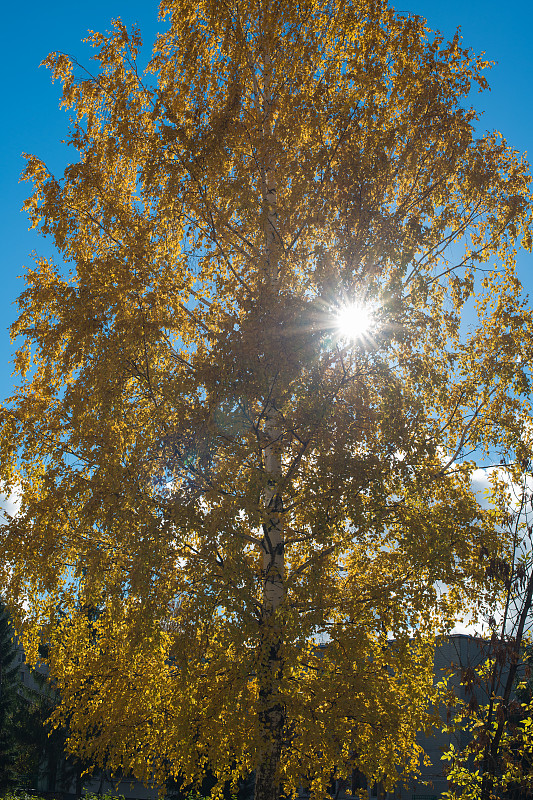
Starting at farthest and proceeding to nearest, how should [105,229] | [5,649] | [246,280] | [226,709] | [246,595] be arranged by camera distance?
1. [5,649]
2. [105,229]
3. [246,280]
4. [226,709]
5. [246,595]

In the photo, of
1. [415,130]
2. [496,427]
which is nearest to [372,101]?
[415,130]

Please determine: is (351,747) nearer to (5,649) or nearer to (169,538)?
(169,538)

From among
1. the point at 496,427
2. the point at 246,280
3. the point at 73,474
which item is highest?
the point at 246,280

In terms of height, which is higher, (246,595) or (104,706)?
(246,595)

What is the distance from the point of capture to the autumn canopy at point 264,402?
648 centimetres

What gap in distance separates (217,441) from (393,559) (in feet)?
8.28

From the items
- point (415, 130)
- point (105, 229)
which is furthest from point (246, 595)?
point (415, 130)

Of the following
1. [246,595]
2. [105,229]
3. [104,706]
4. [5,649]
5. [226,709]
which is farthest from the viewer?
[5,649]

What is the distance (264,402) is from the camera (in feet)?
22.4

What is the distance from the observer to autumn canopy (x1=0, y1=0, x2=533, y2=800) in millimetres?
6480

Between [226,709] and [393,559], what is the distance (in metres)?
2.48

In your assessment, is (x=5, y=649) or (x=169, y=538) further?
(x=5, y=649)

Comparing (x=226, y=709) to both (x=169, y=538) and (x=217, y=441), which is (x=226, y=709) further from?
(x=217, y=441)

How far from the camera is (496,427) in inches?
294
